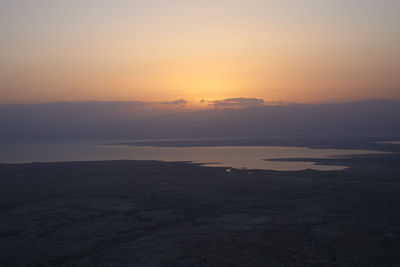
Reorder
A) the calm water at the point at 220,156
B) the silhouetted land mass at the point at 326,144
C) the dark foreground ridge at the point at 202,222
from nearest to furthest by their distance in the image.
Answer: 1. the dark foreground ridge at the point at 202,222
2. the calm water at the point at 220,156
3. the silhouetted land mass at the point at 326,144

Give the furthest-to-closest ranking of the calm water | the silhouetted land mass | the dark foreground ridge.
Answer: the silhouetted land mass < the calm water < the dark foreground ridge

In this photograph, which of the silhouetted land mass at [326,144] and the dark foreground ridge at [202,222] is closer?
the dark foreground ridge at [202,222]

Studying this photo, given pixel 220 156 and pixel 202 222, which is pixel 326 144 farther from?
pixel 202 222

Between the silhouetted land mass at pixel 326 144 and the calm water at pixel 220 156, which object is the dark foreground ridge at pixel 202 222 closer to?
the calm water at pixel 220 156

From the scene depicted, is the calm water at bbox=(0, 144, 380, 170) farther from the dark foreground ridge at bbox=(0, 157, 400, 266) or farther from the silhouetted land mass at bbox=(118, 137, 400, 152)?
the dark foreground ridge at bbox=(0, 157, 400, 266)

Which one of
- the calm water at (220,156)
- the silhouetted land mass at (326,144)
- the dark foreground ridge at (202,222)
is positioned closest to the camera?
the dark foreground ridge at (202,222)

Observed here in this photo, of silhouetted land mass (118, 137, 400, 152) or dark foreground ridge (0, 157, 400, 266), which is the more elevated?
silhouetted land mass (118, 137, 400, 152)

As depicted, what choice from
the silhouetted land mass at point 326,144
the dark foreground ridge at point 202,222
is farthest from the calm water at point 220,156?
the dark foreground ridge at point 202,222

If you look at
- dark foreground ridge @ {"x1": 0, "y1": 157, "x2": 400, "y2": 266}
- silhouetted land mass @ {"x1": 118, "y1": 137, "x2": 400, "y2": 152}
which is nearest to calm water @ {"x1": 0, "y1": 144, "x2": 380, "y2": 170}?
silhouetted land mass @ {"x1": 118, "y1": 137, "x2": 400, "y2": 152}

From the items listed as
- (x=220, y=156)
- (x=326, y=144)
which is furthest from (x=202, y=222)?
(x=326, y=144)

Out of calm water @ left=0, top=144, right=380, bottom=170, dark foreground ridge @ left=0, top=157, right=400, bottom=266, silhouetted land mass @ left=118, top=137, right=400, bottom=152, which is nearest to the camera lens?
dark foreground ridge @ left=0, top=157, right=400, bottom=266
